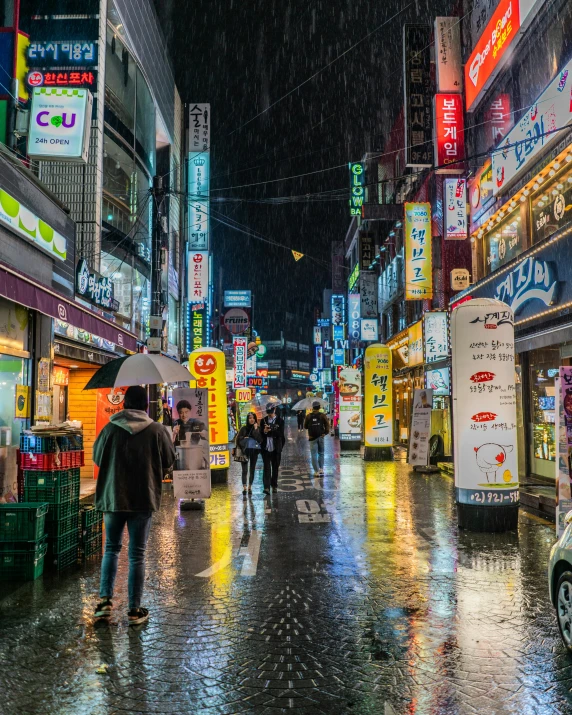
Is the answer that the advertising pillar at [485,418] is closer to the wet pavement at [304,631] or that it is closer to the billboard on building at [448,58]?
the wet pavement at [304,631]

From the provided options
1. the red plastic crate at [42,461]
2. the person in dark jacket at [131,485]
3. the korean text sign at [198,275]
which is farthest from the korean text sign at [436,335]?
the person in dark jacket at [131,485]

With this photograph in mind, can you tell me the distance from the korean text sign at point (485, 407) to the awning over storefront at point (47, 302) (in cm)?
681

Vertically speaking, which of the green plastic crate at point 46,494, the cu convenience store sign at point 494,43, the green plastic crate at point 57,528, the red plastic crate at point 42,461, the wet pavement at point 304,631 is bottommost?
the wet pavement at point 304,631

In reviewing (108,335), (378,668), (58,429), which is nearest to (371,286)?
(108,335)

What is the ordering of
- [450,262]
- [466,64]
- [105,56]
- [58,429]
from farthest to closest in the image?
[450,262] → [105,56] → [466,64] → [58,429]

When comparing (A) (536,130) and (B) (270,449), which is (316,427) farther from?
(A) (536,130)

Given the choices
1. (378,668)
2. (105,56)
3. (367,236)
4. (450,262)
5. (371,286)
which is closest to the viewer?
(378,668)

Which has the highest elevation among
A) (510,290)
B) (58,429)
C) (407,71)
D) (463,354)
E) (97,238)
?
(407,71)

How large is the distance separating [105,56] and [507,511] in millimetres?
22022

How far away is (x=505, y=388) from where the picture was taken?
10.3 meters

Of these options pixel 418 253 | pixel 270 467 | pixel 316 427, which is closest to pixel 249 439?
pixel 270 467

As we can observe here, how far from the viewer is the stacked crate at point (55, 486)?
309 inches

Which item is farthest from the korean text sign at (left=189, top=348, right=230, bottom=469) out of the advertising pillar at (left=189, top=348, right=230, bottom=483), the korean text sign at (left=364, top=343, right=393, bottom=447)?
the korean text sign at (left=364, top=343, right=393, bottom=447)

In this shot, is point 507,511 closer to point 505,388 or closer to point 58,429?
point 505,388
